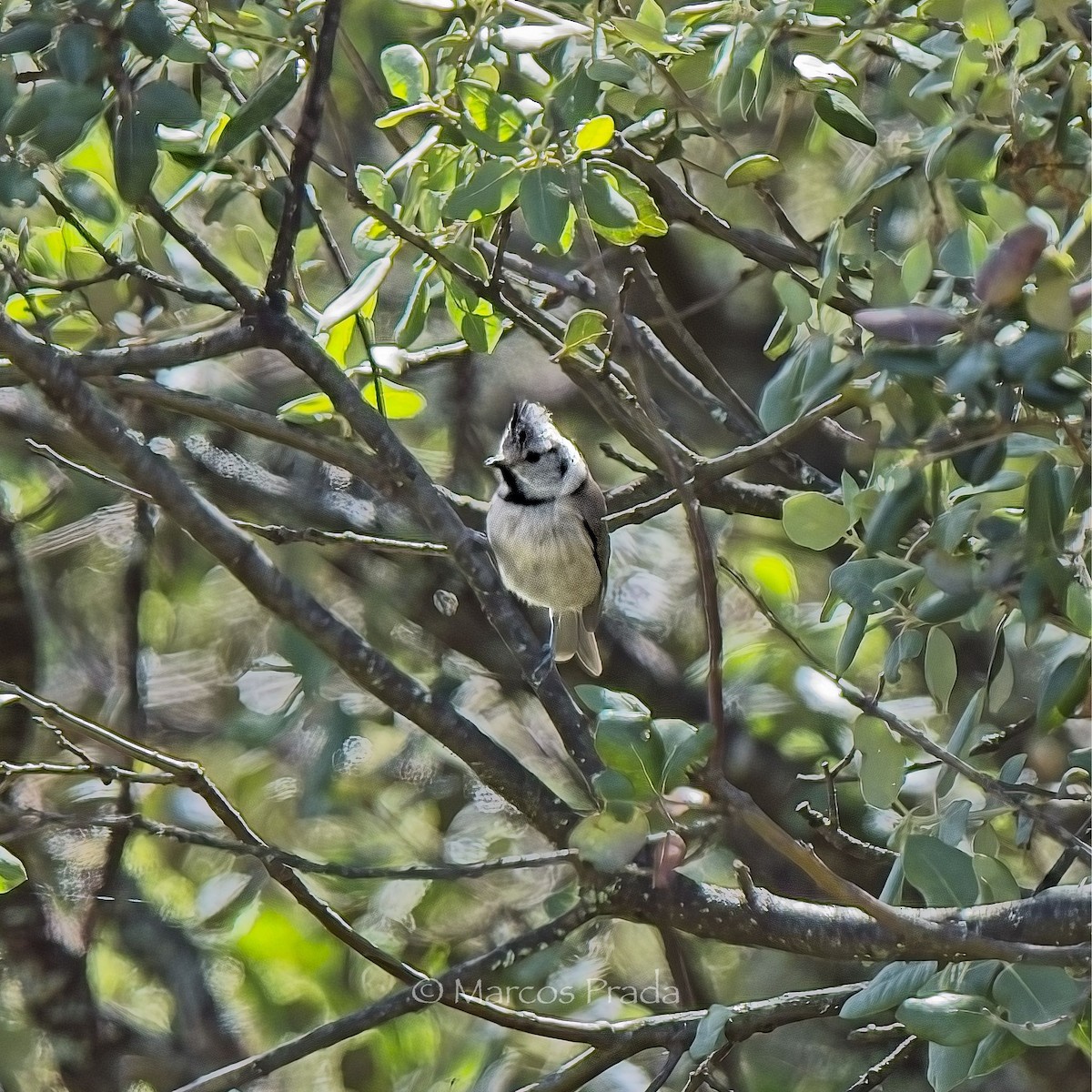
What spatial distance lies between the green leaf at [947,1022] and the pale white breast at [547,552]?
1756 millimetres

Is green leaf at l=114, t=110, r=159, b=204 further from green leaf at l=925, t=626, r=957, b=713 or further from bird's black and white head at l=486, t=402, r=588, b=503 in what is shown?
bird's black and white head at l=486, t=402, r=588, b=503

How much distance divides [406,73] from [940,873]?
1.14 metres

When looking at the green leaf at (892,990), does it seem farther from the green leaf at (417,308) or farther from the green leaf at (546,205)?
the green leaf at (417,308)

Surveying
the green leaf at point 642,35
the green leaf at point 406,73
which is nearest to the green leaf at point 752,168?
the green leaf at point 642,35

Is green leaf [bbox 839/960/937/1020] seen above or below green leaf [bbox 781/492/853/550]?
below

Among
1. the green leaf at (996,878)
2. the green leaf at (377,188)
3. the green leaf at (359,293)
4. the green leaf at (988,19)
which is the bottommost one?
the green leaf at (996,878)

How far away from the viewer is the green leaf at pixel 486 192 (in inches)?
60.6

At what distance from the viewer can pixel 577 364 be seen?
204cm

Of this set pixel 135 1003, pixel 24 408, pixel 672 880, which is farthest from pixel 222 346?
pixel 135 1003

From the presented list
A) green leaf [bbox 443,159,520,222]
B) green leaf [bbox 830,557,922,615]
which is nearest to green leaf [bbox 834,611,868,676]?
green leaf [bbox 830,557,922,615]

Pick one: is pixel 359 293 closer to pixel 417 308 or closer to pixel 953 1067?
pixel 417 308

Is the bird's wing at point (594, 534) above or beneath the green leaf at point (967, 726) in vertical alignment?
beneath

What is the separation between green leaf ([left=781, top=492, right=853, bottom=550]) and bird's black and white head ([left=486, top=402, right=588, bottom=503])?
5.14 feet

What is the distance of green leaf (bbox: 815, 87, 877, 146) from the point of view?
167cm
